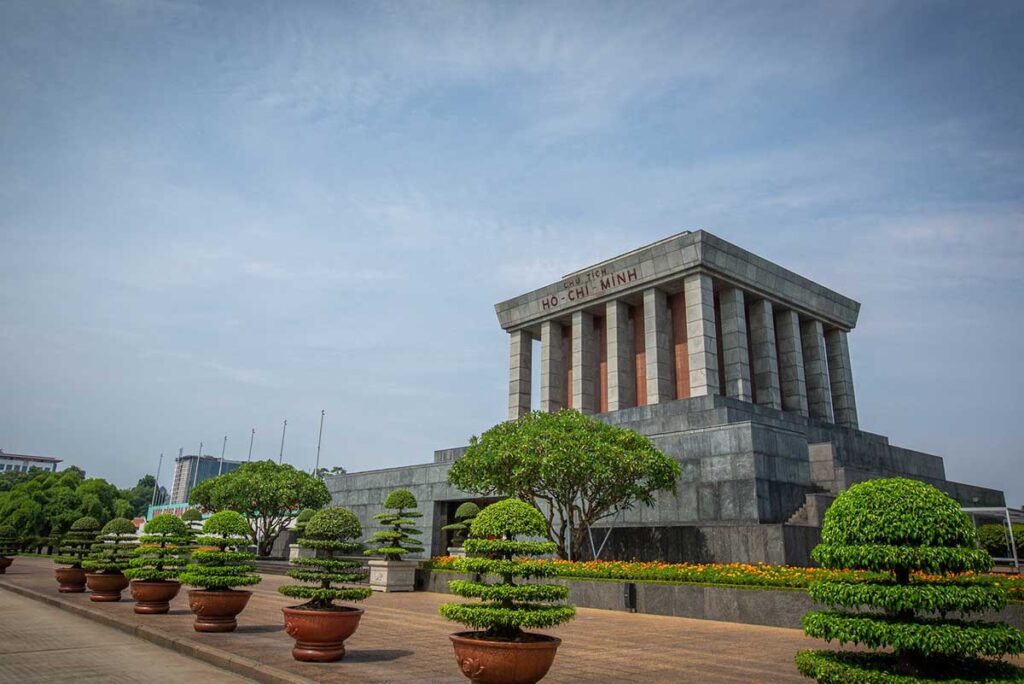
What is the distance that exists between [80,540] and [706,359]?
25.7m

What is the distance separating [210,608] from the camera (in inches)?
496

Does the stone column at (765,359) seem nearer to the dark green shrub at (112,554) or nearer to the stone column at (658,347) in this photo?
the stone column at (658,347)

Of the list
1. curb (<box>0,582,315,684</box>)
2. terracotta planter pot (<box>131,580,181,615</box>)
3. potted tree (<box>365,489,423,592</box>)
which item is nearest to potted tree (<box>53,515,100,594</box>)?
curb (<box>0,582,315,684</box>)

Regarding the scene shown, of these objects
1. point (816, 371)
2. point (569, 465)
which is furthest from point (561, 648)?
point (816, 371)

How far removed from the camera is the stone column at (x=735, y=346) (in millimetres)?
33719

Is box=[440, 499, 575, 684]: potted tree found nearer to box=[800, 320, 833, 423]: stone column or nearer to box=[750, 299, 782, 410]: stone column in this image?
box=[750, 299, 782, 410]: stone column

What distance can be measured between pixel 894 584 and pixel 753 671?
4036 millimetres

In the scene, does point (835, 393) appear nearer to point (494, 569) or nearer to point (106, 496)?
point (494, 569)

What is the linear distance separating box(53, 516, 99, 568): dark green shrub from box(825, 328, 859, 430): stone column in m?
36.5

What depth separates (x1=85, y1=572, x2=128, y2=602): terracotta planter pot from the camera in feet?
57.8

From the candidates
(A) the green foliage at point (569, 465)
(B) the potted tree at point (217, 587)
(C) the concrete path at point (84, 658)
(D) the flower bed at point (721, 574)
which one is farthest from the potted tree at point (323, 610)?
(A) the green foliage at point (569, 465)

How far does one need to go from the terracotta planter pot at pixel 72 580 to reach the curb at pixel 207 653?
473 centimetres

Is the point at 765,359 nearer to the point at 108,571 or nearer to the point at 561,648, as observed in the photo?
the point at 561,648

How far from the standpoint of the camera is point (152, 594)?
15.2 m
